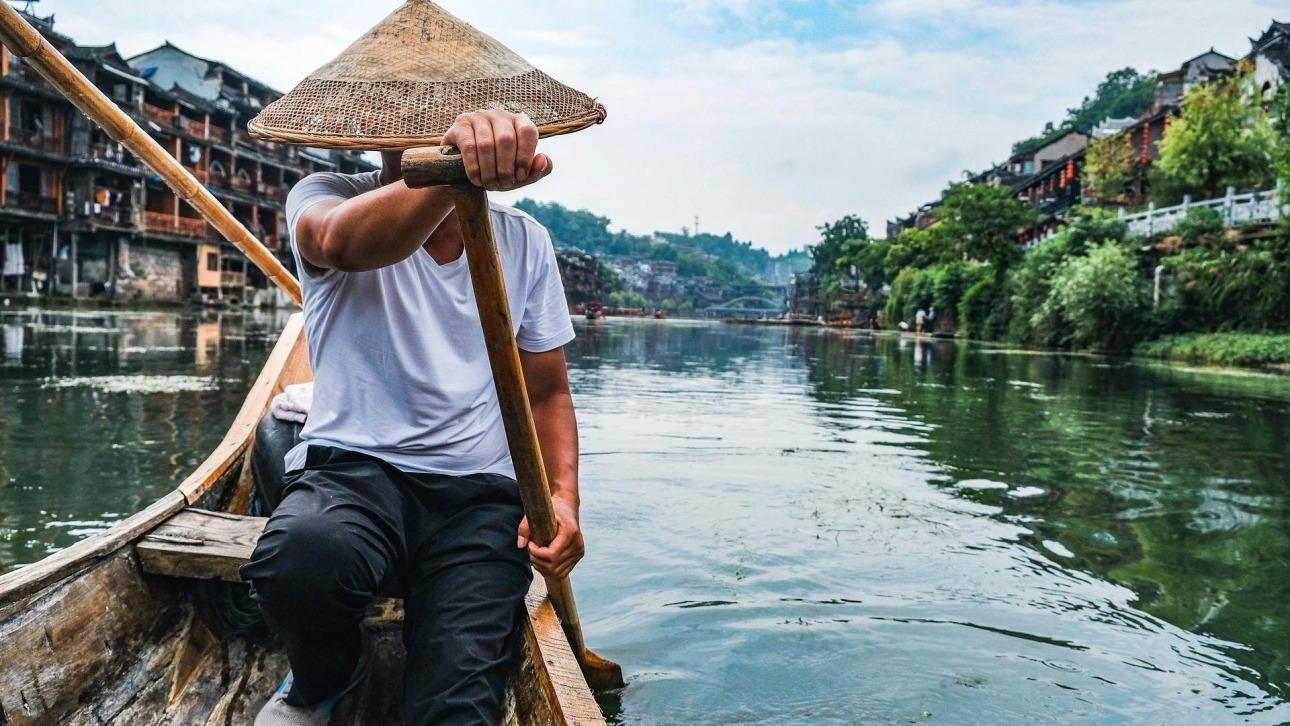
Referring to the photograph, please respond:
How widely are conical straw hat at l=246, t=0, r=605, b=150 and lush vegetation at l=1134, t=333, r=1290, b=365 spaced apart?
20631 mm

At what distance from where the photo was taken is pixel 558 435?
220cm

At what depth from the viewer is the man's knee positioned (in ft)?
5.50

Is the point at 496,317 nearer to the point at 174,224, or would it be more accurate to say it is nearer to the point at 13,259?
the point at 13,259

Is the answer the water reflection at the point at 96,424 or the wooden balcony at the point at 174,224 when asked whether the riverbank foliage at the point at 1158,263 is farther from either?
the wooden balcony at the point at 174,224

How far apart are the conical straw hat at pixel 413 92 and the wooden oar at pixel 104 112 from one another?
2.41ft

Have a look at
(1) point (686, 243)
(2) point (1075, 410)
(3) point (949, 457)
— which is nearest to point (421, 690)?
(3) point (949, 457)

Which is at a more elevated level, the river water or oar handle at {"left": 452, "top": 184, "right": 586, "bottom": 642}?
oar handle at {"left": 452, "top": 184, "right": 586, "bottom": 642}

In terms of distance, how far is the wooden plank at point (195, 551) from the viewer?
7.11 ft

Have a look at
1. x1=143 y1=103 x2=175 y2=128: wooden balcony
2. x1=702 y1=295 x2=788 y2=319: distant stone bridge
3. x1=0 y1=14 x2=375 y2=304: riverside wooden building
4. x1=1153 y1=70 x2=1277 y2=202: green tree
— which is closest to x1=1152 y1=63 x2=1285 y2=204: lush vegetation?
x1=1153 y1=70 x2=1277 y2=202: green tree

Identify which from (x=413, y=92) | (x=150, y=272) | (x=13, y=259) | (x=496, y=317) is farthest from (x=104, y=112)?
(x=150, y=272)

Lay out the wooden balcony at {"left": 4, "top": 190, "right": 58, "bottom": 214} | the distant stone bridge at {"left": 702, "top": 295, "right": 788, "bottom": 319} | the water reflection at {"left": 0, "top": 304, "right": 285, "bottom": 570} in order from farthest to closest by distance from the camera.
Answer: the distant stone bridge at {"left": 702, "top": 295, "right": 788, "bottom": 319}
the wooden balcony at {"left": 4, "top": 190, "right": 58, "bottom": 214}
the water reflection at {"left": 0, "top": 304, "right": 285, "bottom": 570}

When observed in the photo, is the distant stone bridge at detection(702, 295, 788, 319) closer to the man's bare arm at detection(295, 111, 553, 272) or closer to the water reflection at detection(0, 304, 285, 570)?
the water reflection at detection(0, 304, 285, 570)

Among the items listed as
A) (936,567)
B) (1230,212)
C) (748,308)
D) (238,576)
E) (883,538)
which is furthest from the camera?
(748,308)

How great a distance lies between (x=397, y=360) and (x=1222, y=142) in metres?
31.2
